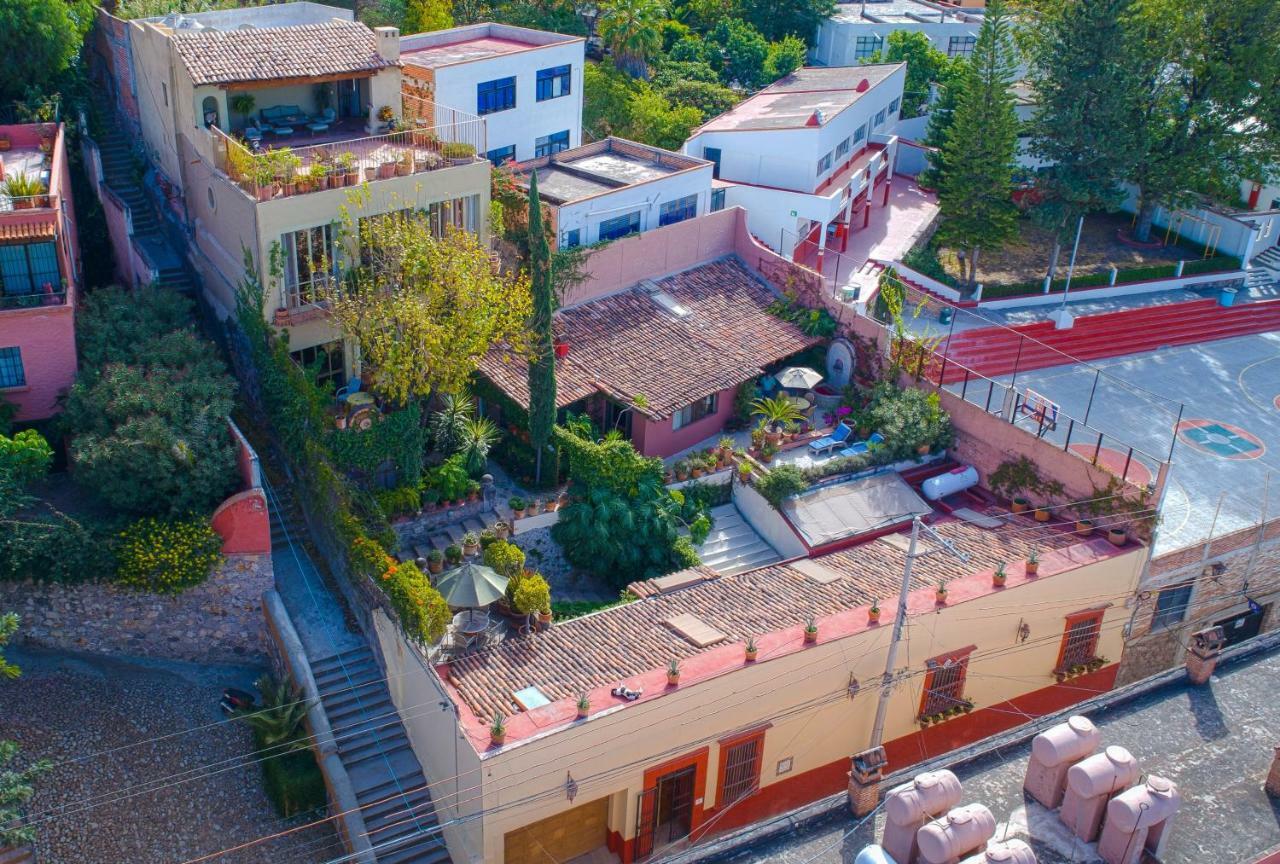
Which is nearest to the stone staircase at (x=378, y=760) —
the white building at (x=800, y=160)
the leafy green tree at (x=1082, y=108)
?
the white building at (x=800, y=160)

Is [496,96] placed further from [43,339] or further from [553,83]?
[43,339]

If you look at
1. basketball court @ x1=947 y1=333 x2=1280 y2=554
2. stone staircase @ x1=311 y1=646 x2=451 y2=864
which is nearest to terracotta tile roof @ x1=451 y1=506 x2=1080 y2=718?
stone staircase @ x1=311 y1=646 x2=451 y2=864

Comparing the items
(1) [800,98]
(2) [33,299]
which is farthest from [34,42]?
(1) [800,98]

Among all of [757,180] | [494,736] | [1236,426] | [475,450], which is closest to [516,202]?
[475,450]

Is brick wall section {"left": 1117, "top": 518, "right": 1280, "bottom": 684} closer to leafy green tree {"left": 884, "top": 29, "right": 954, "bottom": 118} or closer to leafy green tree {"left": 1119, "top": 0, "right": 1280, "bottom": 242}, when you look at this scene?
leafy green tree {"left": 1119, "top": 0, "right": 1280, "bottom": 242}

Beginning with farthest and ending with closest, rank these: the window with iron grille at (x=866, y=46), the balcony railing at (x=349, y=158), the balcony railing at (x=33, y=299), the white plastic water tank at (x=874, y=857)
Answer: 1. the window with iron grille at (x=866, y=46)
2. the balcony railing at (x=349, y=158)
3. the balcony railing at (x=33, y=299)
4. the white plastic water tank at (x=874, y=857)

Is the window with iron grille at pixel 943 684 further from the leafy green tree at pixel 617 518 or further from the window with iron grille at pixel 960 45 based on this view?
the window with iron grille at pixel 960 45
